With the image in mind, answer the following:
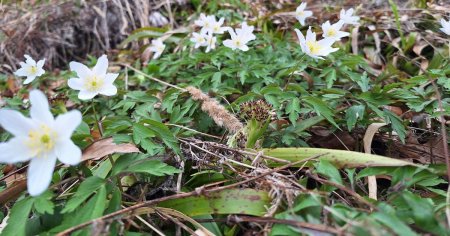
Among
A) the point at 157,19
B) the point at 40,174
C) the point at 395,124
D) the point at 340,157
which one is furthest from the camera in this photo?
the point at 157,19

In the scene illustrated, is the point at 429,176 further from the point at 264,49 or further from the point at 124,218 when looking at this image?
the point at 264,49

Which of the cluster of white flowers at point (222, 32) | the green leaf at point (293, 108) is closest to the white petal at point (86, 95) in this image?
the green leaf at point (293, 108)

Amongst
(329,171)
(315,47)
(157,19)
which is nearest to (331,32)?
(315,47)

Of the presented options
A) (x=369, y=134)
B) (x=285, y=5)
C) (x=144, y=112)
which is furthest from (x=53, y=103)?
(x=285, y=5)

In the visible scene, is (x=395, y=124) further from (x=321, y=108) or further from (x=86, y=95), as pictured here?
(x=86, y=95)

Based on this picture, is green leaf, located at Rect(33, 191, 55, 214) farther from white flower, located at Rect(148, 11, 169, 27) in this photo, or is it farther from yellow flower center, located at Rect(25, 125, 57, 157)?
white flower, located at Rect(148, 11, 169, 27)

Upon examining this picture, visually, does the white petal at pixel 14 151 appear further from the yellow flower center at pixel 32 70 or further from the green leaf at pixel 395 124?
the green leaf at pixel 395 124
